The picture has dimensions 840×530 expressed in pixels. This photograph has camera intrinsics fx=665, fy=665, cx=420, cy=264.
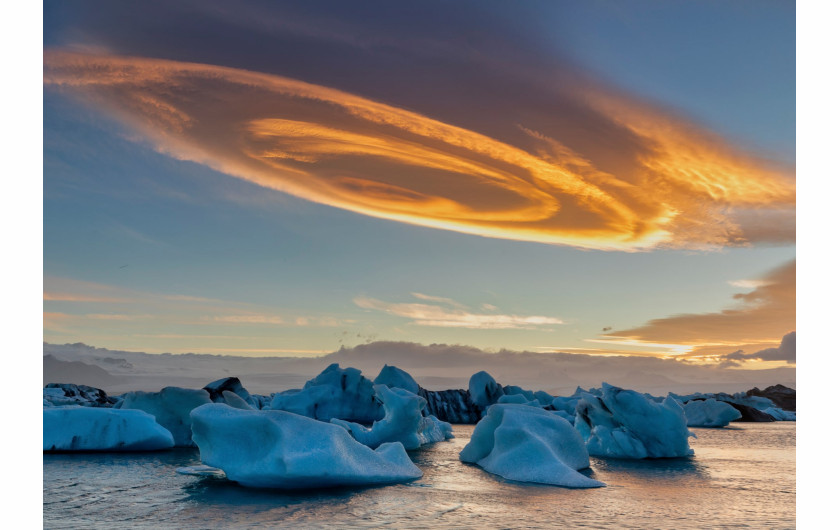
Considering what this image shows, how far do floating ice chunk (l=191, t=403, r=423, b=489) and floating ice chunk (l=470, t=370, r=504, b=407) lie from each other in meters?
26.1

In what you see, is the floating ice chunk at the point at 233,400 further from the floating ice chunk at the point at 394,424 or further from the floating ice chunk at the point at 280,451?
the floating ice chunk at the point at 280,451

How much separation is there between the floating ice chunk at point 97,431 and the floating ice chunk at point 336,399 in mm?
12867

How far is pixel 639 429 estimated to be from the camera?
1861cm

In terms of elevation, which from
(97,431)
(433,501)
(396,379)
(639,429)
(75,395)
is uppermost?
(433,501)

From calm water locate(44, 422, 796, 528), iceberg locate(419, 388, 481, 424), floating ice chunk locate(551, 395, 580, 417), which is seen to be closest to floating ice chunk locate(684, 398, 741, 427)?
floating ice chunk locate(551, 395, 580, 417)

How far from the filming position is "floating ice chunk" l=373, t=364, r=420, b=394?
3478cm

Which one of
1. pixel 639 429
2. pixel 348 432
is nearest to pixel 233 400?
pixel 348 432

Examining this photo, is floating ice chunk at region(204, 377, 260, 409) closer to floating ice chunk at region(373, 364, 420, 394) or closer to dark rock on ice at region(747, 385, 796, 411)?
floating ice chunk at region(373, 364, 420, 394)

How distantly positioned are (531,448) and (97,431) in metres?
12.0

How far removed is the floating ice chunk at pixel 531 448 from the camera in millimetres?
12440

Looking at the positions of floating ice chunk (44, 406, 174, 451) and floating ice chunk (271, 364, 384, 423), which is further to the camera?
floating ice chunk (271, 364, 384, 423)

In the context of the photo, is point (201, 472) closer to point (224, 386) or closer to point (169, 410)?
point (169, 410)

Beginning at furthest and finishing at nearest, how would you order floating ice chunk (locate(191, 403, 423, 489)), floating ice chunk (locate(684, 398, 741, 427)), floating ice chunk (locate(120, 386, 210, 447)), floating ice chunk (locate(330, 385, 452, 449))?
floating ice chunk (locate(684, 398, 741, 427)), floating ice chunk (locate(120, 386, 210, 447)), floating ice chunk (locate(330, 385, 452, 449)), floating ice chunk (locate(191, 403, 423, 489))

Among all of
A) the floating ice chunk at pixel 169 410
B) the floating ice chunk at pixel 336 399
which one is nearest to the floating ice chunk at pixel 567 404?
the floating ice chunk at pixel 336 399
